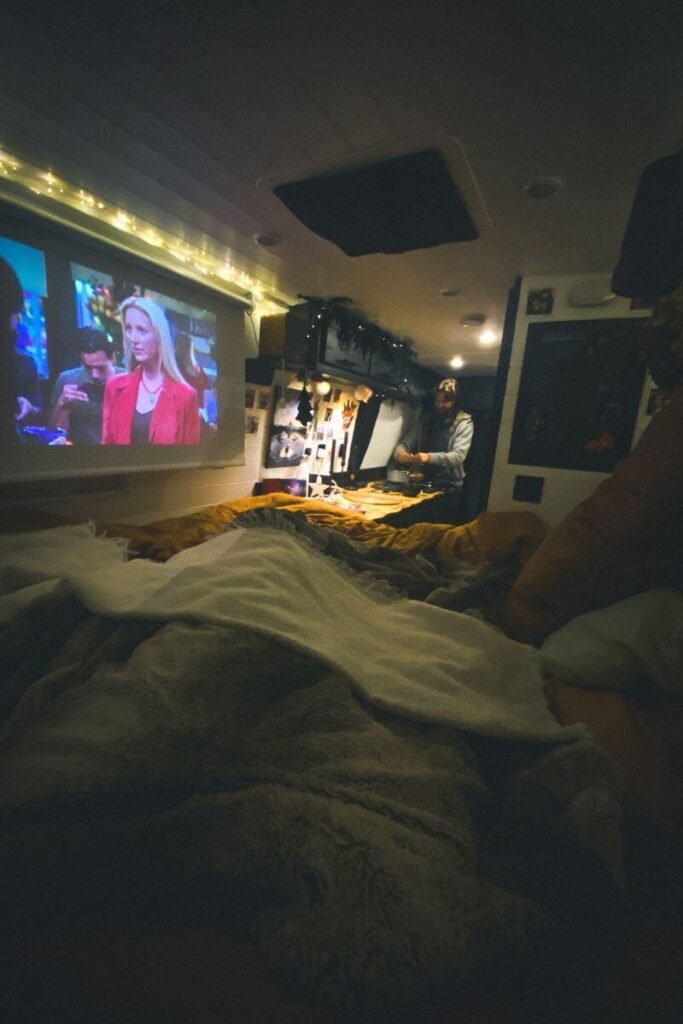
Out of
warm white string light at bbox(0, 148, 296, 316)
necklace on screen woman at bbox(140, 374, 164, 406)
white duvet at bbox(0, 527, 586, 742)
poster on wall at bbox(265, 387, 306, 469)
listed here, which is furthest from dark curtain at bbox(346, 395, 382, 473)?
white duvet at bbox(0, 527, 586, 742)

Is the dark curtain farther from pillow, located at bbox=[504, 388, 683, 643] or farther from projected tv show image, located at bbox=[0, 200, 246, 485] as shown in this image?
pillow, located at bbox=[504, 388, 683, 643]

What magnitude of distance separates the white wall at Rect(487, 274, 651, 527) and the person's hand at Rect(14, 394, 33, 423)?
235 cm

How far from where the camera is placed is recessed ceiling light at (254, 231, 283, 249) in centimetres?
181

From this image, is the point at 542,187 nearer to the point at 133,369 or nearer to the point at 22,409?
the point at 133,369

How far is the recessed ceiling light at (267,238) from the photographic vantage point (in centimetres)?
181

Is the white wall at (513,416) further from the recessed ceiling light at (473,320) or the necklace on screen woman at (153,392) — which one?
the necklace on screen woman at (153,392)

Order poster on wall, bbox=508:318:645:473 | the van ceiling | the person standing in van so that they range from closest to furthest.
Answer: the van ceiling
poster on wall, bbox=508:318:645:473
the person standing in van

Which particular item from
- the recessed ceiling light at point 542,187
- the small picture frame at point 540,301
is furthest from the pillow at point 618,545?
the small picture frame at point 540,301

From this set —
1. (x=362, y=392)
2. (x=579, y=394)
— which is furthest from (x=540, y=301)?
(x=362, y=392)

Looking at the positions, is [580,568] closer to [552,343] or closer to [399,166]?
[399,166]

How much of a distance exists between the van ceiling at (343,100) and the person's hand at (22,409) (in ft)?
2.84

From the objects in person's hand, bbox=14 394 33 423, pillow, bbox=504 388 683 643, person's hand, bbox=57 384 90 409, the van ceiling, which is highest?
the van ceiling

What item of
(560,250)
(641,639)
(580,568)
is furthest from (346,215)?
(641,639)

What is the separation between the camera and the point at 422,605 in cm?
93
